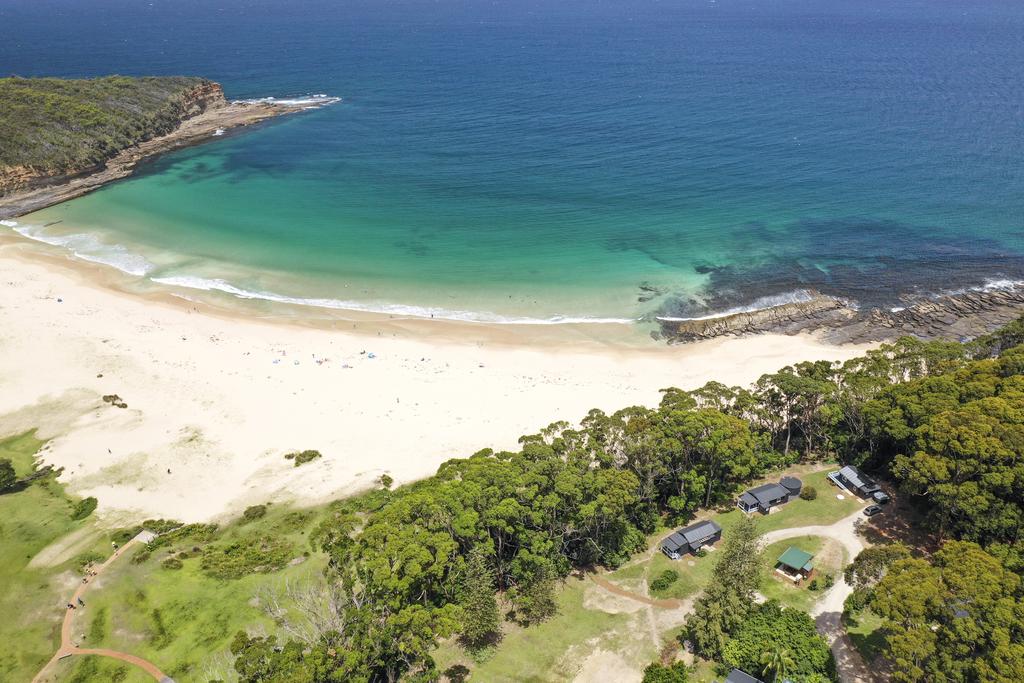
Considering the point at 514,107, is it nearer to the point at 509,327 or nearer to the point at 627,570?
the point at 509,327

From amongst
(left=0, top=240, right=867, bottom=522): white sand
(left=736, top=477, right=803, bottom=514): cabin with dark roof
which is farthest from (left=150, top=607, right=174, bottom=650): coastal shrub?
(left=736, top=477, right=803, bottom=514): cabin with dark roof

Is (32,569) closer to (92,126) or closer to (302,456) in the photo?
(302,456)

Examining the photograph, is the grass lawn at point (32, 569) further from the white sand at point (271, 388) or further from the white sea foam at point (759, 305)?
the white sea foam at point (759, 305)

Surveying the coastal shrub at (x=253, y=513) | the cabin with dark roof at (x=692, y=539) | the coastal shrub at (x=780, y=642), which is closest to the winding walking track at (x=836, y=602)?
the coastal shrub at (x=780, y=642)

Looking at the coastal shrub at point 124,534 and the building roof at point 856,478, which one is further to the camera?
the building roof at point 856,478

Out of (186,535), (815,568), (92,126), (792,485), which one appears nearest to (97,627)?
(186,535)

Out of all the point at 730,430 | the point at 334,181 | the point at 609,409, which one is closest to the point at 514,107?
the point at 334,181

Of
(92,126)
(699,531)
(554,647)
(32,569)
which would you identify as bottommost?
(554,647)
